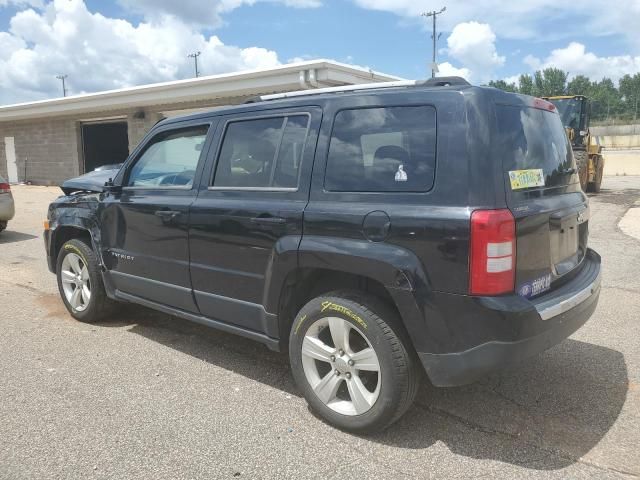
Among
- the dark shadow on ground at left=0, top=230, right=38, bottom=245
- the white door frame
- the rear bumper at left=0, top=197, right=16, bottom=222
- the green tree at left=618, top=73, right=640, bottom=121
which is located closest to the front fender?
the dark shadow on ground at left=0, top=230, right=38, bottom=245

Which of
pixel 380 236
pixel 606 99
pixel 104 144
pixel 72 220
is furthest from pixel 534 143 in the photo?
pixel 606 99

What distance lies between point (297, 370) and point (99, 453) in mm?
1179

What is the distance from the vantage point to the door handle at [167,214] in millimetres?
3963

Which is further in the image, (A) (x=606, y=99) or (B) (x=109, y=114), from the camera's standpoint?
(A) (x=606, y=99)

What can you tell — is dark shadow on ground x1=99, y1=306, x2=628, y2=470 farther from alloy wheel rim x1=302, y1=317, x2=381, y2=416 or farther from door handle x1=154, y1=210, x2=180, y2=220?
door handle x1=154, y1=210, x2=180, y2=220

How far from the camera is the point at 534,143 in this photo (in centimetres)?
308

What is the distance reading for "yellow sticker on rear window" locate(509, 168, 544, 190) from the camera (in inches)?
110

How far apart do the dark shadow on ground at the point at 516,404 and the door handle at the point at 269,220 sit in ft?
3.84

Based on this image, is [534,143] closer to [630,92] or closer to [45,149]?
[45,149]

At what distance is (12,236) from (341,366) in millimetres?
9753

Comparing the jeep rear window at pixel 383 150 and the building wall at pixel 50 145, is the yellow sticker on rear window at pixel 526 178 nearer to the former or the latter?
the jeep rear window at pixel 383 150

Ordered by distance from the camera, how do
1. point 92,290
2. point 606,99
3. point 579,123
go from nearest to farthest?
1. point 92,290
2. point 579,123
3. point 606,99

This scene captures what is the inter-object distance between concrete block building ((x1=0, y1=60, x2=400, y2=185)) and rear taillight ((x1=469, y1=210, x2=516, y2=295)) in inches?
398

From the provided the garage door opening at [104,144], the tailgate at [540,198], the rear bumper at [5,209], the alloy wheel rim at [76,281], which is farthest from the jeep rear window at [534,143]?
the garage door opening at [104,144]
